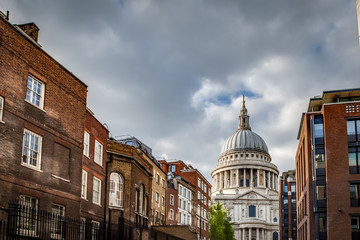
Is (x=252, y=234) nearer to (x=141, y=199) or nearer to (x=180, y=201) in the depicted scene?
(x=180, y=201)

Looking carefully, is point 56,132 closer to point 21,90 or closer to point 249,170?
point 21,90

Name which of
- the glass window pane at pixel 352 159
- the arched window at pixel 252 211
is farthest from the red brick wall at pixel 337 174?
the arched window at pixel 252 211

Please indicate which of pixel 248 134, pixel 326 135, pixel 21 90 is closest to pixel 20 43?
pixel 21 90

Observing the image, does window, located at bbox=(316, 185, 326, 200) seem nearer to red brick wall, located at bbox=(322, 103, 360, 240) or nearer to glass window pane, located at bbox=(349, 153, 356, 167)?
red brick wall, located at bbox=(322, 103, 360, 240)

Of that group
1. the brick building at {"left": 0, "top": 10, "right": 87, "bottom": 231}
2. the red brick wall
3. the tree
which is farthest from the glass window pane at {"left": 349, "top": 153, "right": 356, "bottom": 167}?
the tree

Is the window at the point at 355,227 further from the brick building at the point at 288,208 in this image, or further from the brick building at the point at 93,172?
the brick building at the point at 288,208

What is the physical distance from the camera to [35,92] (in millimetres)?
25125

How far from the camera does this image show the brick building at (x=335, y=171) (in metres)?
49.0

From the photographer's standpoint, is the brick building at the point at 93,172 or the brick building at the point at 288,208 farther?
the brick building at the point at 288,208

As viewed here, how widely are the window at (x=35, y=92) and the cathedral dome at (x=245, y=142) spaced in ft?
539

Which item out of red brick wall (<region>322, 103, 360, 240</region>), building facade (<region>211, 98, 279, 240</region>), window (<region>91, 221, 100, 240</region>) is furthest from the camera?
building facade (<region>211, 98, 279, 240</region>)

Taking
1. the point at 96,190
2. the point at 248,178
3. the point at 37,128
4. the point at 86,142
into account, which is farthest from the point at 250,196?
the point at 37,128

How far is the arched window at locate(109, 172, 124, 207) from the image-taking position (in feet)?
117

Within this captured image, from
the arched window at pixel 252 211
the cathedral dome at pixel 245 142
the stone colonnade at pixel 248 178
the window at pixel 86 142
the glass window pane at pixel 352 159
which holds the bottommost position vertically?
the window at pixel 86 142
